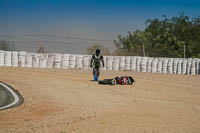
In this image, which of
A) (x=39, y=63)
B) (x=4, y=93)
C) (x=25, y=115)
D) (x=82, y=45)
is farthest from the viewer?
(x=82, y=45)

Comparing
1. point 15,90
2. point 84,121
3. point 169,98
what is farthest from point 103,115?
point 15,90

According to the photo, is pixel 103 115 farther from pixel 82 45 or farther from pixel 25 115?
pixel 82 45

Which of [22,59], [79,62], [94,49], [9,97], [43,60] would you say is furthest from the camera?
[94,49]

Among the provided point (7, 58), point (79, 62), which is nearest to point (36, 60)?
point (7, 58)

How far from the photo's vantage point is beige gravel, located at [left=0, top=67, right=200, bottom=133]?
7.07m

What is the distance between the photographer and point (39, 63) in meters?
24.0

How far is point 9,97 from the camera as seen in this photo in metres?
11.1

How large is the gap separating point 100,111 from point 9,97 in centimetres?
371

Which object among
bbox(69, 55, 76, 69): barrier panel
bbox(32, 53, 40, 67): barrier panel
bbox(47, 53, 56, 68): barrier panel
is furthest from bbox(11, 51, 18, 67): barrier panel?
bbox(69, 55, 76, 69): barrier panel

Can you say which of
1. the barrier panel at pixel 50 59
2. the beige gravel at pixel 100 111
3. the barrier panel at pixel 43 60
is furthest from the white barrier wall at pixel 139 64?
the beige gravel at pixel 100 111

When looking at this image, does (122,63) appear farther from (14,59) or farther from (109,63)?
(14,59)

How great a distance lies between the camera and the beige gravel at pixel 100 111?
7.07 meters

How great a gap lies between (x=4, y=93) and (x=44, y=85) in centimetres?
268

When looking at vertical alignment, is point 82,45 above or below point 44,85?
above
